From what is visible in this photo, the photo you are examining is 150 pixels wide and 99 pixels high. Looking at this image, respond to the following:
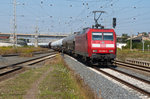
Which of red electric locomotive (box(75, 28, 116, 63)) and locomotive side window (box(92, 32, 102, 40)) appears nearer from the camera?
red electric locomotive (box(75, 28, 116, 63))

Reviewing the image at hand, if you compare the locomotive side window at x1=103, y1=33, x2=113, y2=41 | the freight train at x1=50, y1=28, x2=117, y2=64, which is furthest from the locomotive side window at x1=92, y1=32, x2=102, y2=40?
the locomotive side window at x1=103, y1=33, x2=113, y2=41

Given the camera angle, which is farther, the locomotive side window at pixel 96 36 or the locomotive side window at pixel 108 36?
the locomotive side window at pixel 108 36

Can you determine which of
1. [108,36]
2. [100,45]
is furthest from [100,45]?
[108,36]

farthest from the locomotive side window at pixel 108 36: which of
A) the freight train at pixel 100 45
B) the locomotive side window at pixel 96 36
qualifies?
the locomotive side window at pixel 96 36

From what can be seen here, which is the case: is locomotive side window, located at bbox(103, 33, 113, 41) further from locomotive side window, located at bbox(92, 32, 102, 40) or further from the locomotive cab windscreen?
locomotive side window, located at bbox(92, 32, 102, 40)

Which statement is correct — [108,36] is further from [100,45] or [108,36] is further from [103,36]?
[100,45]

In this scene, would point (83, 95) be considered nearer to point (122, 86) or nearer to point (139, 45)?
point (122, 86)

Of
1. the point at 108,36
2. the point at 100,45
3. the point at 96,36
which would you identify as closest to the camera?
the point at 100,45

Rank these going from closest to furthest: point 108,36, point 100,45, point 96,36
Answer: point 100,45, point 96,36, point 108,36

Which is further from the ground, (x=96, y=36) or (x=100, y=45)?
(x=96, y=36)

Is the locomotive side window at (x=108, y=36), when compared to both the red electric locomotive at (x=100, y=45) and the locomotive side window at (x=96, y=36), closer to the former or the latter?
the red electric locomotive at (x=100, y=45)

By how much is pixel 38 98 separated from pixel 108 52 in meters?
12.3

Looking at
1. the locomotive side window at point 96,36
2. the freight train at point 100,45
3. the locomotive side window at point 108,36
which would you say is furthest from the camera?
the locomotive side window at point 108,36

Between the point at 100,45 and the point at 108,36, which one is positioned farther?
the point at 108,36
